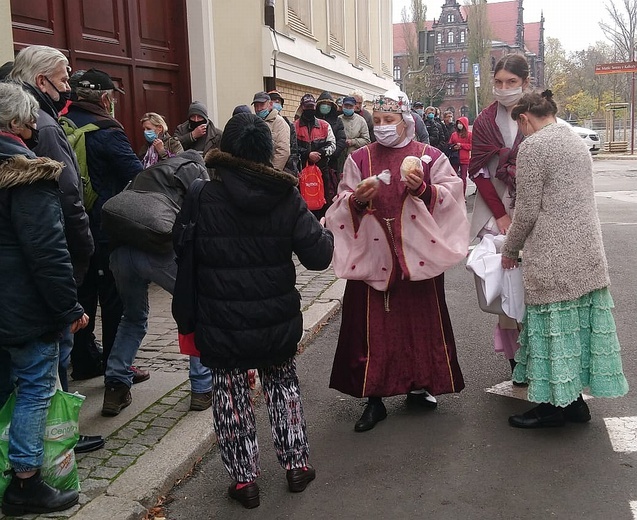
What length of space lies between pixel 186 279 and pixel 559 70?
82.7 m

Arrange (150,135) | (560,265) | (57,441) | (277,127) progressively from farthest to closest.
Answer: (277,127) < (150,135) < (560,265) < (57,441)

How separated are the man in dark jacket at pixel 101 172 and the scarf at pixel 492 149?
2.22 metres

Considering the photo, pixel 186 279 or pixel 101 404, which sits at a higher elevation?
pixel 186 279

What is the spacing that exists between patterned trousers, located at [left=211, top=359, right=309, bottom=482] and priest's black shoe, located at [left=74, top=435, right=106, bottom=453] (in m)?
0.84

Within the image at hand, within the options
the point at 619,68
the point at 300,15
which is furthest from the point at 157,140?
the point at 619,68

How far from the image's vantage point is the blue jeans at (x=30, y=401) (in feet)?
11.4

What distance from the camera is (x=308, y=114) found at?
10703 millimetres

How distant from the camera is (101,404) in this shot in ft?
16.3

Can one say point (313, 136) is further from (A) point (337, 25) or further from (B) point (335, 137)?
(A) point (337, 25)

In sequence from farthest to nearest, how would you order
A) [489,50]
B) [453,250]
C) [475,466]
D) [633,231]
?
[489,50] < [633,231] < [453,250] < [475,466]

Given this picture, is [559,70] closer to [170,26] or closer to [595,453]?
[170,26]

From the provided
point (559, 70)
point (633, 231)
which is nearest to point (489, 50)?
point (559, 70)

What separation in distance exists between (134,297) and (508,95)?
262cm

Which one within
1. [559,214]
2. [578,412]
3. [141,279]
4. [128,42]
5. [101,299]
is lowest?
[578,412]
